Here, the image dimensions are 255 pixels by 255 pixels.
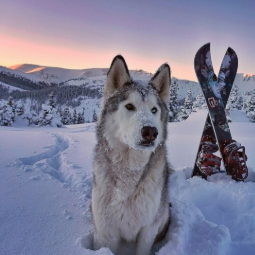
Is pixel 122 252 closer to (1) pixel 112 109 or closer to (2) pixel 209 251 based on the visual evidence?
(2) pixel 209 251

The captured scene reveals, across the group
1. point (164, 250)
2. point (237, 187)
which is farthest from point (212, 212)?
point (164, 250)

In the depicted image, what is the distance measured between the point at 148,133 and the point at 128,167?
0.57 m

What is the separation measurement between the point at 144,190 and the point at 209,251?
44.8 inches

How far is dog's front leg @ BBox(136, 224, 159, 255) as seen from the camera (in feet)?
7.93

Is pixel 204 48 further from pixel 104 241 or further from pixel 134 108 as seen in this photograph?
pixel 104 241

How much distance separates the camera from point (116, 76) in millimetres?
2711

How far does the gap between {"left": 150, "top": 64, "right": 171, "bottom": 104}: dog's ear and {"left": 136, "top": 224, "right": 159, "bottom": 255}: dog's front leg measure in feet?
5.63

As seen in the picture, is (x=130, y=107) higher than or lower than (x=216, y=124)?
higher

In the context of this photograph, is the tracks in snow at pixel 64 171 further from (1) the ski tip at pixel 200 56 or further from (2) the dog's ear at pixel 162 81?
(1) the ski tip at pixel 200 56

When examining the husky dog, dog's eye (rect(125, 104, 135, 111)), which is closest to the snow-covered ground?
the husky dog

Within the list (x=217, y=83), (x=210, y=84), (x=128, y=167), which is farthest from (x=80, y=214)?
(x=217, y=83)

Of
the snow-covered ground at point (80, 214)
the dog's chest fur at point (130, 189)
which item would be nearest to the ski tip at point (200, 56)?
the snow-covered ground at point (80, 214)

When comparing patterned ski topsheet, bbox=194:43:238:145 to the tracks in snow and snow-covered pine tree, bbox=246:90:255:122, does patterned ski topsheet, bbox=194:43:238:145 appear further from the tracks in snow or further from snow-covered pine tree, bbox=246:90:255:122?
snow-covered pine tree, bbox=246:90:255:122

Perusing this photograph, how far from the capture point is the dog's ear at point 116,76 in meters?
2.60
